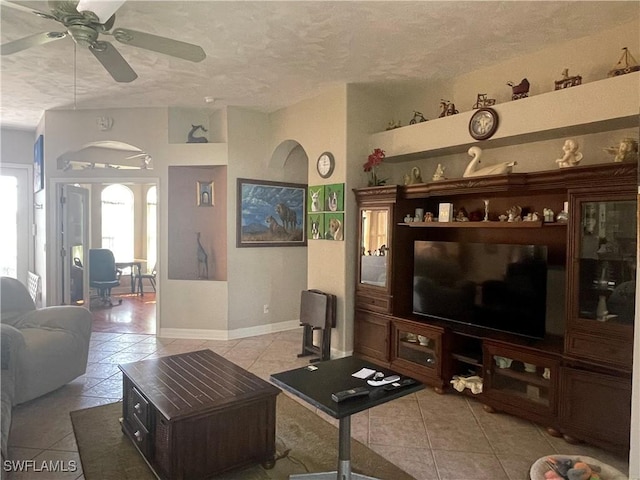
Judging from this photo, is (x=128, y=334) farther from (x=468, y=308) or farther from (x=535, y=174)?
(x=535, y=174)

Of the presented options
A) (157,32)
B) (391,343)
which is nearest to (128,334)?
(391,343)

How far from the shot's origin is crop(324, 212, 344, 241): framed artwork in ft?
13.9

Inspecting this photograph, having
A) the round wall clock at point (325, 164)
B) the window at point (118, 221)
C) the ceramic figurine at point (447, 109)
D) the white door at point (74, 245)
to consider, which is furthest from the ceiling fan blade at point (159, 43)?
the window at point (118, 221)

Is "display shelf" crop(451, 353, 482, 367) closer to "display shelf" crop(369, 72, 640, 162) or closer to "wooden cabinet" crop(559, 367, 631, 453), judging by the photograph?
"wooden cabinet" crop(559, 367, 631, 453)

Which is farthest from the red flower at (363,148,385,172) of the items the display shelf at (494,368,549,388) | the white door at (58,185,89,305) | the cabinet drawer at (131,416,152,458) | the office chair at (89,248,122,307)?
the office chair at (89,248,122,307)

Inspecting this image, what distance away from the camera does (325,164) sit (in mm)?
4398

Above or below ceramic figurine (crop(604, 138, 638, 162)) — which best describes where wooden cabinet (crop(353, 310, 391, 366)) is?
below

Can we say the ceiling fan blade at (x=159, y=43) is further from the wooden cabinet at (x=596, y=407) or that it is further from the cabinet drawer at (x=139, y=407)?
the wooden cabinet at (x=596, y=407)

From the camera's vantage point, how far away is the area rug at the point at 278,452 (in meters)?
2.32

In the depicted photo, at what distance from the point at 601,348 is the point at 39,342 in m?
4.04

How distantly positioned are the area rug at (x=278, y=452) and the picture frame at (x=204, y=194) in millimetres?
2749

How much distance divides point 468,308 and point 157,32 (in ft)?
10.6

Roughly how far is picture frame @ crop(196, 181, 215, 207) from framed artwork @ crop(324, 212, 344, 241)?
5.50 feet

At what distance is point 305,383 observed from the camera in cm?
222
